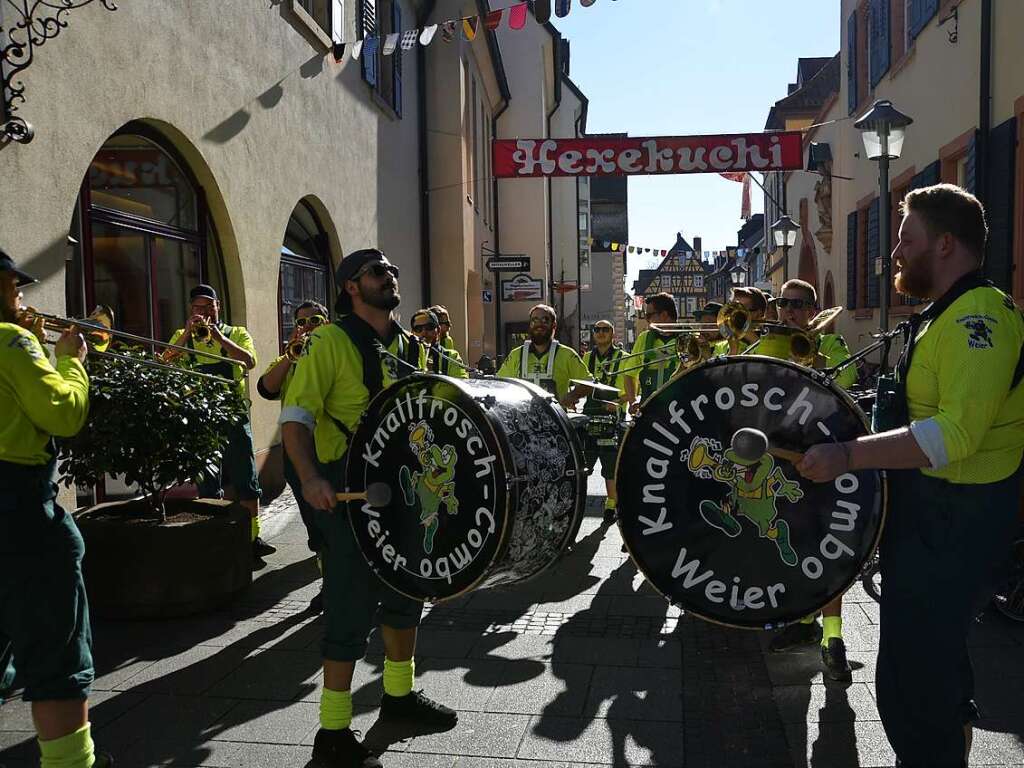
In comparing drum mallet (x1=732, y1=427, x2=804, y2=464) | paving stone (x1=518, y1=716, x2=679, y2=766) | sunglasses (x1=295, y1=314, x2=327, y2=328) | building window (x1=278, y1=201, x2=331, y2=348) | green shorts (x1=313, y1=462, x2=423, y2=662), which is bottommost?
paving stone (x1=518, y1=716, x2=679, y2=766)

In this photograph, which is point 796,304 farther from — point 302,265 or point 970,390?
point 302,265

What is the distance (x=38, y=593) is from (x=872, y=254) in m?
13.8

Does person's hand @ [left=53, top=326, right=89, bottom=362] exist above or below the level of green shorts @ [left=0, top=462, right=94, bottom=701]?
above

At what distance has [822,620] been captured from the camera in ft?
14.3

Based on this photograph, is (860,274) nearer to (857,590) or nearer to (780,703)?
(857,590)

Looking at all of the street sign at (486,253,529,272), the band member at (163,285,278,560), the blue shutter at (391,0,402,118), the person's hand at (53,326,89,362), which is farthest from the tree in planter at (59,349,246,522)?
the street sign at (486,253,529,272)

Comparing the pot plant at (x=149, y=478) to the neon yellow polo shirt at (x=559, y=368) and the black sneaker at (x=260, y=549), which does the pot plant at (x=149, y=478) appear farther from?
the neon yellow polo shirt at (x=559, y=368)

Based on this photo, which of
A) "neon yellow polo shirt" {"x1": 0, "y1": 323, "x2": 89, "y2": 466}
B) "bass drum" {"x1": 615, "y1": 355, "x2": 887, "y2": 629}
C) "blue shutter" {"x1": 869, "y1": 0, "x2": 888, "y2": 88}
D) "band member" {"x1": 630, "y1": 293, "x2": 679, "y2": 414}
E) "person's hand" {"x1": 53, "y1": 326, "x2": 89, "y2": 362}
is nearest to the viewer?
"bass drum" {"x1": 615, "y1": 355, "x2": 887, "y2": 629}

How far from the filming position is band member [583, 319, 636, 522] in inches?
243

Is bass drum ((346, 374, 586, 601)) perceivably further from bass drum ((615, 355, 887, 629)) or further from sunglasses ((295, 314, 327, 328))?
sunglasses ((295, 314, 327, 328))

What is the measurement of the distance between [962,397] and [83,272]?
18.0ft

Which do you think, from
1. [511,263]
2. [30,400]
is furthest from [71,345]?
[511,263]

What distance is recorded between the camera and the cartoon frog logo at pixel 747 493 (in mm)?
2537

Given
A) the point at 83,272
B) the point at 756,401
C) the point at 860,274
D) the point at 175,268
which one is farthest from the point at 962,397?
the point at 860,274
